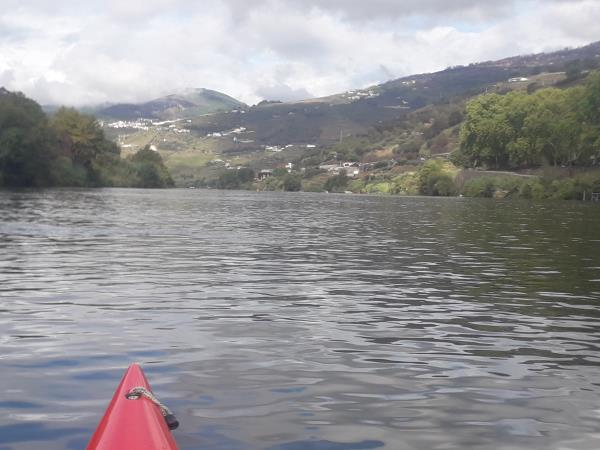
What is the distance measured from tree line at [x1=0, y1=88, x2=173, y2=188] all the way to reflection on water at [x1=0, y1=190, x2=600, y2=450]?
350 feet

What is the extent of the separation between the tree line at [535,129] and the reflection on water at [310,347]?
383ft

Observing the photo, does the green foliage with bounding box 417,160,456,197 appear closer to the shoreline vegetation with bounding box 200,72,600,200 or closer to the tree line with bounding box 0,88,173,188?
the shoreline vegetation with bounding box 200,72,600,200

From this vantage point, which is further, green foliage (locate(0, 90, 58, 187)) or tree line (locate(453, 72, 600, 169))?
tree line (locate(453, 72, 600, 169))

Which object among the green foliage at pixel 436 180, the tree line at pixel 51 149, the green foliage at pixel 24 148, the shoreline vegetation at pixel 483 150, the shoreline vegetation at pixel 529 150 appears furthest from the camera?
the green foliage at pixel 436 180

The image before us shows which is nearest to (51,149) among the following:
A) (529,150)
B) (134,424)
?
(529,150)

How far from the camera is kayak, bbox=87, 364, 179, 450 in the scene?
657 centimetres

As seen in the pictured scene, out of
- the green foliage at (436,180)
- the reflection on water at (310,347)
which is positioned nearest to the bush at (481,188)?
the green foliage at (436,180)

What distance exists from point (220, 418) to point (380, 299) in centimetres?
1012

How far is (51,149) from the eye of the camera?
132125mm

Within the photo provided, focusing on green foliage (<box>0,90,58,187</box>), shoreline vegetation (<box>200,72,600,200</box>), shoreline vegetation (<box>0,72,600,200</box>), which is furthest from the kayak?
shoreline vegetation (<box>200,72,600,200</box>)

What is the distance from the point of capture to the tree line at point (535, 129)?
5241 inches

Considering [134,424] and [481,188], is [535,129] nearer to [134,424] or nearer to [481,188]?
[481,188]

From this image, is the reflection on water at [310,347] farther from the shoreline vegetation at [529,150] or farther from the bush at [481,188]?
the bush at [481,188]

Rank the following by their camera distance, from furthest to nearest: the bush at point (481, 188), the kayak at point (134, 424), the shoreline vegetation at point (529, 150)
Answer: the bush at point (481, 188), the shoreline vegetation at point (529, 150), the kayak at point (134, 424)
